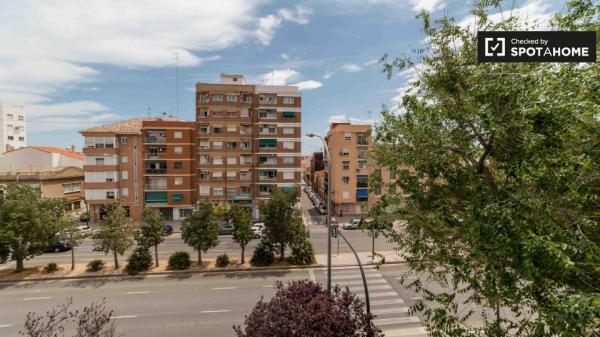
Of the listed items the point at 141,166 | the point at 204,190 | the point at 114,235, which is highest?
the point at 141,166

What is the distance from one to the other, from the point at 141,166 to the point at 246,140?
532 inches

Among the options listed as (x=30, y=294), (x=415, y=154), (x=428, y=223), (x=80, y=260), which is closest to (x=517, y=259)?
(x=428, y=223)

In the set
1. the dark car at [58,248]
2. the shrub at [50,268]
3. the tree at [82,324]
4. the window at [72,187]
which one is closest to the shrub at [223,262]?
the tree at [82,324]

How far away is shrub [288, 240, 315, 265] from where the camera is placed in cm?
1905

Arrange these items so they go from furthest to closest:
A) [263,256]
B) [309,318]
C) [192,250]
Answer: [192,250], [263,256], [309,318]

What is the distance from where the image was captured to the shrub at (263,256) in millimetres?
18891

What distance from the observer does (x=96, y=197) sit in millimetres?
34094

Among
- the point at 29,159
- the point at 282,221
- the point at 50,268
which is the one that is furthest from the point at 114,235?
the point at 29,159

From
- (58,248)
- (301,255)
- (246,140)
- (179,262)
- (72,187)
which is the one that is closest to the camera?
(179,262)

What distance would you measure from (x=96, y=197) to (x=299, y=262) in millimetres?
29281

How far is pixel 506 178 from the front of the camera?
514cm

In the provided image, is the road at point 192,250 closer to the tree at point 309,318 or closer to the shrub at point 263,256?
the shrub at point 263,256

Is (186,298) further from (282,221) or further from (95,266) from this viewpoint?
(95,266)

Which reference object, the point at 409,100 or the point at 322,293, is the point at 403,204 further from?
the point at 322,293
